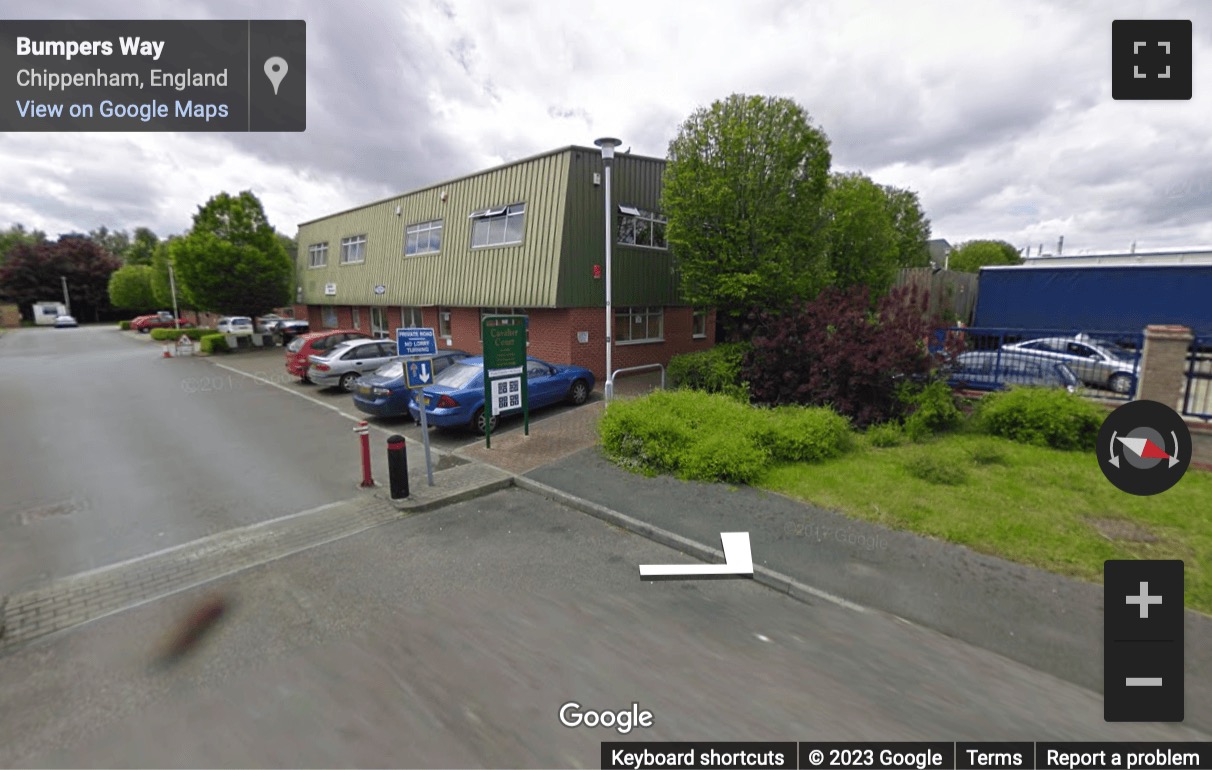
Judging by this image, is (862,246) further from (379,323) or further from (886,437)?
(379,323)

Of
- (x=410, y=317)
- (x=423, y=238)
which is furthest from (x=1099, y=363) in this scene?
(x=410, y=317)

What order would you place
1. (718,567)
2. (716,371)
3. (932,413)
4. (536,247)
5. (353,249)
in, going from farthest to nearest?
1. (353,249)
2. (536,247)
3. (716,371)
4. (932,413)
5. (718,567)

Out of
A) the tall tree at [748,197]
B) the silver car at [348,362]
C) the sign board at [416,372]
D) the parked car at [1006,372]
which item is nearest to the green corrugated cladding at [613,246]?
the tall tree at [748,197]

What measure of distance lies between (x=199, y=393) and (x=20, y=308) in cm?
6695

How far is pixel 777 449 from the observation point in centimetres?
727

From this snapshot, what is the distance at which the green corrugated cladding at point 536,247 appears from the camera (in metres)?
13.3

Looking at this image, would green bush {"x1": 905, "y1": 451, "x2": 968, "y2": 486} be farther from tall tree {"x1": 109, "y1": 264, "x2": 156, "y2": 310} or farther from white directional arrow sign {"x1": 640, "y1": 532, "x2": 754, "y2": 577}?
tall tree {"x1": 109, "y1": 264, "x2": 156, "y2": 310}

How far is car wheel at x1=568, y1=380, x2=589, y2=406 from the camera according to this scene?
11.7 m

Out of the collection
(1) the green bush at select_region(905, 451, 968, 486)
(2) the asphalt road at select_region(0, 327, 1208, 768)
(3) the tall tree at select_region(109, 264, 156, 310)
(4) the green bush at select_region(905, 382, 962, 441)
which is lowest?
(2) the asphalt road at select_region(0, 327, 1208, 768)

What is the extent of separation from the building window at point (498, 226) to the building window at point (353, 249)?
357 inches

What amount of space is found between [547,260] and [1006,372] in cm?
1042

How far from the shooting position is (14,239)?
66250mm

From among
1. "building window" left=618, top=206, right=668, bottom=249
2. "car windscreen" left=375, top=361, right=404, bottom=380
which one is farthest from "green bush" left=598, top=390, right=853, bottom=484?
"building window" left=618, top=206, right=668, bottom=249

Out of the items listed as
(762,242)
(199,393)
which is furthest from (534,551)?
(199,393)
